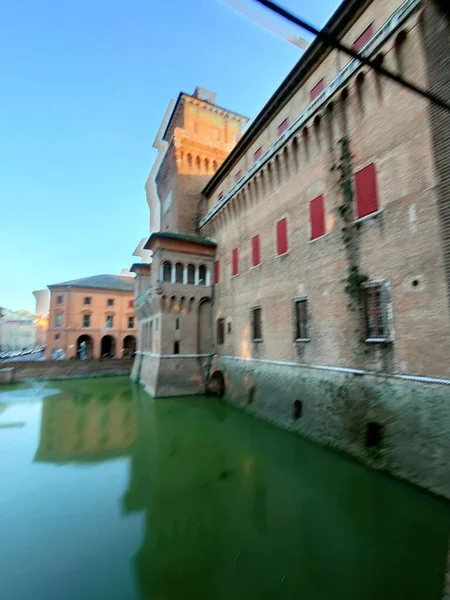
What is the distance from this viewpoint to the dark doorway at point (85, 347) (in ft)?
122

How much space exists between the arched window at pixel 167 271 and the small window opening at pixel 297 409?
35.3 feet

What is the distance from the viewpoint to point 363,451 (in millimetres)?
8141

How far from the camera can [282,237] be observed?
12.8 metres

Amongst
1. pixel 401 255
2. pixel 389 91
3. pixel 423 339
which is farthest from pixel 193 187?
pixel 423 339

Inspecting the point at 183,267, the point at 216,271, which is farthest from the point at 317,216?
the point at 183,267

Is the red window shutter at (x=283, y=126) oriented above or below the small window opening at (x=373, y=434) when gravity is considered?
above

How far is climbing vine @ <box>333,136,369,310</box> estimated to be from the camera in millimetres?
8977

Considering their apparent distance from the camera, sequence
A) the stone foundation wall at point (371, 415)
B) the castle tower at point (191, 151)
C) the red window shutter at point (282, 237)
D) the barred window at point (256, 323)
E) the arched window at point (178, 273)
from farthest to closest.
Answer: the castle tower at point (191, 151) → the arched window at point (178, 273) → the barred window at point (256, 323) → the red window shutter at point (282, 237) → the stone foundation wall at point (371, 415)

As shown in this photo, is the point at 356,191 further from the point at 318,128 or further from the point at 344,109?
the point at 318,128

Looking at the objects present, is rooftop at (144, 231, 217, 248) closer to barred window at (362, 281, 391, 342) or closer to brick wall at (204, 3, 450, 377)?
brick wall at (204, 3, 450, 377)

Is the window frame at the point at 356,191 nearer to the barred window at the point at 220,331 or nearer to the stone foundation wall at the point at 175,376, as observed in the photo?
the barred window at the point at 220,331

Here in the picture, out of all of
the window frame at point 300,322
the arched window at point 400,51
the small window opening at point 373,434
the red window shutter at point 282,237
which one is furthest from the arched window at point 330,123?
the small window opening at point 373,434

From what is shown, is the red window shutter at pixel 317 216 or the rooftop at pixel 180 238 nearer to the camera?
the red window shutter at pixel 317 216

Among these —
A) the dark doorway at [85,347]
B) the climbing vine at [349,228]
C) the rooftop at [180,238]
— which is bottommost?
the dark doorway at [85,347]
